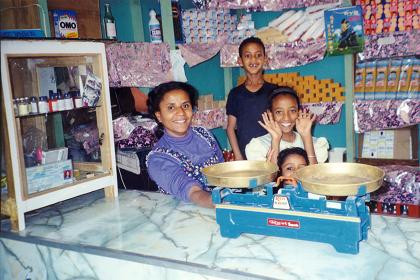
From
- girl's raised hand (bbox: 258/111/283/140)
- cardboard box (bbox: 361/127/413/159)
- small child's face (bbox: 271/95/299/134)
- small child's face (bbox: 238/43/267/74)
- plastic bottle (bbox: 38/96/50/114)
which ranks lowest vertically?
cardboard box (bbox: 361/127/413/159)

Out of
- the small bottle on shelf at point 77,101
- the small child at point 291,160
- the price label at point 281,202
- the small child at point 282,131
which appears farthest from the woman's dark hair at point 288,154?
the small bottle on shelf at point 77,101

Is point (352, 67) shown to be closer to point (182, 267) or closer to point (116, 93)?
point (116, 93)

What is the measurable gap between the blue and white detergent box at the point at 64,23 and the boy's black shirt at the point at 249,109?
1332 millimetres

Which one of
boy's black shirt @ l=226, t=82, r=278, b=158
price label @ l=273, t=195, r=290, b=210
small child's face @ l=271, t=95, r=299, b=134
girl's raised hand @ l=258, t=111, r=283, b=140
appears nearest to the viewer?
price label @ l=273, t=195, r=290, b=210

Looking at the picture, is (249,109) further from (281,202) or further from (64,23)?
(281,202)

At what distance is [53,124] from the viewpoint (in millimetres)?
2051

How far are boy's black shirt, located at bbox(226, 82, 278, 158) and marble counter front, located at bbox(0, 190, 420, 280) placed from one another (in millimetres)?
1433

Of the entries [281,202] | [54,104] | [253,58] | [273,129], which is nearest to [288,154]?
[273,129]

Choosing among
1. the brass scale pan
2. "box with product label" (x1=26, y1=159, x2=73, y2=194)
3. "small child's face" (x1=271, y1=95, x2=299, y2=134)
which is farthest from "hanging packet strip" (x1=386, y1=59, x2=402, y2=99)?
"box with product label" (x1=26, y1=159, x2=73, y2=194)

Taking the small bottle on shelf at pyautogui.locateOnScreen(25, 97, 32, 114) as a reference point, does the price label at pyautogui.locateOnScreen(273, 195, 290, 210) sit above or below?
below

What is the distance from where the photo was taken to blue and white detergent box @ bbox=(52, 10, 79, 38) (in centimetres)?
270

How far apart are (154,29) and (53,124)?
1.60 meters

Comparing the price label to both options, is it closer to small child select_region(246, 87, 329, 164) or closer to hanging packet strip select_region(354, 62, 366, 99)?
small child select_region(246, 87, 329, 164)

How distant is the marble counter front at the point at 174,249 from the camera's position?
1235 millimetres
